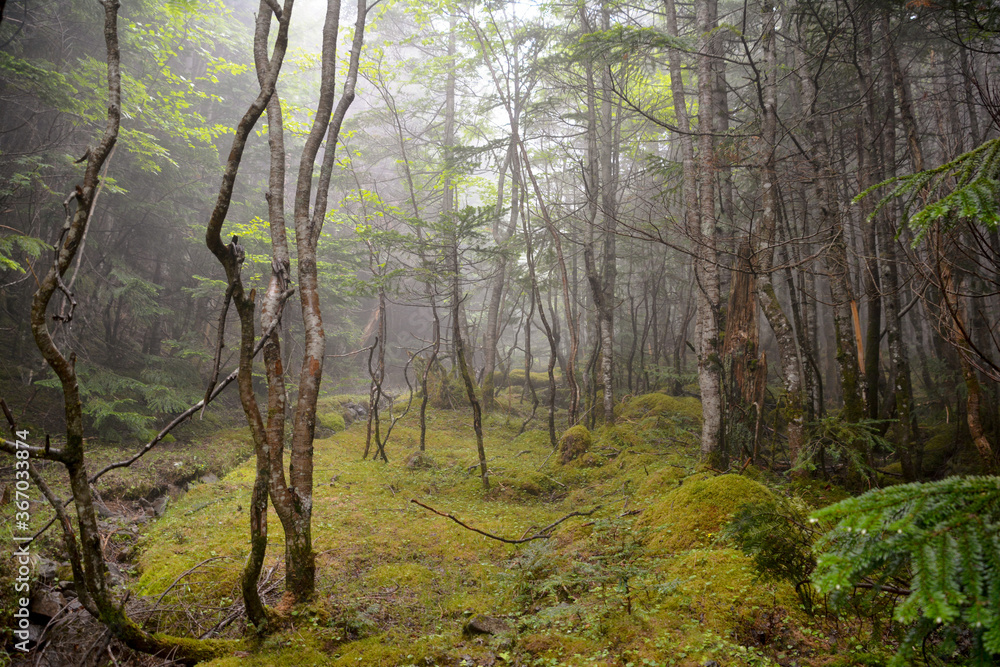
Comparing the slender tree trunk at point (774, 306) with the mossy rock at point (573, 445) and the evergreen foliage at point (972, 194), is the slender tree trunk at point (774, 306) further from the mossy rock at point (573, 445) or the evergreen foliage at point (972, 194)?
the evergreen foliage at point (972, 194)

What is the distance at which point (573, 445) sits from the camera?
966cm

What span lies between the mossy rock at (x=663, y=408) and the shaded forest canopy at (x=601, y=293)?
0.41ft

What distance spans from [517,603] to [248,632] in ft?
7.77

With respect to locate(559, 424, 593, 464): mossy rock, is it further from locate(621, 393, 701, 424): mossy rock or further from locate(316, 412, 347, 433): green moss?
locate(316, 412, 347, 433): green moss

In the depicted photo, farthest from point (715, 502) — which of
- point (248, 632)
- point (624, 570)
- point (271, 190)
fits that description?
point (271, 190)

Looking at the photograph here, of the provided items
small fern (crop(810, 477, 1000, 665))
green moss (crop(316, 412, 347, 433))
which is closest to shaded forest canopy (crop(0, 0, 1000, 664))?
small fern (crop(810, 477, 1000, 665))

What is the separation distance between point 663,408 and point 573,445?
3.15m

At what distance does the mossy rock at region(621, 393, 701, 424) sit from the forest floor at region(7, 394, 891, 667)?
231 centimetres

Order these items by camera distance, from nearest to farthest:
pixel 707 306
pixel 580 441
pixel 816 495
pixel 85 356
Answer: pixel 816 495 → pixel 707 306 → pixel 580 441 → pixel 85 356

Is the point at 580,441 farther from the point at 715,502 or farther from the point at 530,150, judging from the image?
the point at 530,150

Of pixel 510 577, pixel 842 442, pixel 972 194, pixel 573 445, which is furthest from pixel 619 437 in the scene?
pixel 972 194

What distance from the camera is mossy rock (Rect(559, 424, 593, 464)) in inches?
377

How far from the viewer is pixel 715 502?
5055mm

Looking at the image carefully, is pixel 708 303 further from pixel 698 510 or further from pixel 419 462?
pixel 419 462
